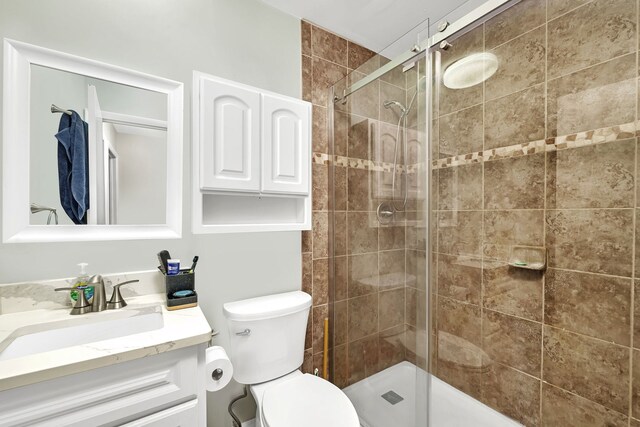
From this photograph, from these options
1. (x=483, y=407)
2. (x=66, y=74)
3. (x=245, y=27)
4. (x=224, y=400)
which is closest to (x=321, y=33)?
(x=245, y=27)

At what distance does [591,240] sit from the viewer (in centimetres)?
117

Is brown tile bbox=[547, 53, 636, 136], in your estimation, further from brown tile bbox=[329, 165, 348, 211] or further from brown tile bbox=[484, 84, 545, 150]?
brown tile bbox=[329, 165, 348, 211]

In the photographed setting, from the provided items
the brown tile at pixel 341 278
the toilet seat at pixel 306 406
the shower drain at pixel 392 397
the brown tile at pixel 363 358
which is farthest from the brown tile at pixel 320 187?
the shower drain at pixel 392 397

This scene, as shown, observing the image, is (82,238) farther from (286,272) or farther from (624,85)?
(624,85)

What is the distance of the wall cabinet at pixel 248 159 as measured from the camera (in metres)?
1.26

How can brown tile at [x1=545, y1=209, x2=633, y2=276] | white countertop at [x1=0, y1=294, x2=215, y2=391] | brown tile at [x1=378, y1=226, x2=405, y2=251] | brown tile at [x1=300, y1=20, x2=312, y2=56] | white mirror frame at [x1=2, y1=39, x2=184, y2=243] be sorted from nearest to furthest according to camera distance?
white countertop at [x1=0, y1=294, x2=215, y2=391] → white mirror frame at [x1=2, y1=39, x2=184, y2=243] → brown tile at [x1=545, y1=209, x2=633, y2=276] → brown tile at [x1=378, y1=226, x2=405, y2=251] → brown tile at [x1=300, y1=20, x2=312, y2=56]

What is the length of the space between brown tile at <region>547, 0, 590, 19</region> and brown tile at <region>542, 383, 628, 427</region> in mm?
1711

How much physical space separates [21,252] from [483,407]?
7.52 ft

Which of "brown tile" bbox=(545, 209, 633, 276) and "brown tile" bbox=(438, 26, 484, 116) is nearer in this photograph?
"brown tile" bbox=(545, 209, 633, 276)

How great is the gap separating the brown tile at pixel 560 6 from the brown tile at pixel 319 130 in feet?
3.77

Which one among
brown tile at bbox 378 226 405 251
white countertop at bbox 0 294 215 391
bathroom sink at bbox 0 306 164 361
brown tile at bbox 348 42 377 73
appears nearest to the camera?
white countertop at bbox 0 294 215 391

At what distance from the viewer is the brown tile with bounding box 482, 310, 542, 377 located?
1.34 meters

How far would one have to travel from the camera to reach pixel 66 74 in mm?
1079

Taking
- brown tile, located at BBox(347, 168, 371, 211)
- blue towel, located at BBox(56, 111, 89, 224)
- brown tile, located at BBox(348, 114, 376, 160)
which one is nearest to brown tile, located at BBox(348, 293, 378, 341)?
brown tile, located at BBox(347, 168, 371, 211)
